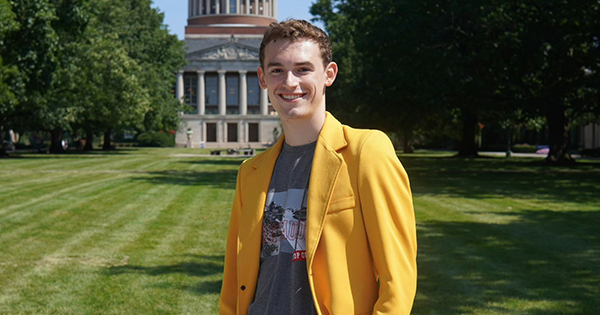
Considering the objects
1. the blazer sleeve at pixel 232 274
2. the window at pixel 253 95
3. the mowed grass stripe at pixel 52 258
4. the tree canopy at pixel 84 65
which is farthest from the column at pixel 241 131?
the blazer sleeve at pixel 232 274

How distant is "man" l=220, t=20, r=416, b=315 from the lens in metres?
2.55

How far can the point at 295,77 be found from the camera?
2762 mm

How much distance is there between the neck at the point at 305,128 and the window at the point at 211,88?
116 meters

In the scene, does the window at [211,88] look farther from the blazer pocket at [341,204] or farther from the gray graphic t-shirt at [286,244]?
the blazer pocket at [341,204]

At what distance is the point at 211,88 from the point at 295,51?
117 metres

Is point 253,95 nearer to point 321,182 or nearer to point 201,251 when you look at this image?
point 201,251

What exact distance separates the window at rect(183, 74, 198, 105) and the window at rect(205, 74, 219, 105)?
6.72 feet

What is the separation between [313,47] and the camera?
2754mm

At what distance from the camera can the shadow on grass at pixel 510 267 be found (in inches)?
271

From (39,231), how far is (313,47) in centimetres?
1008

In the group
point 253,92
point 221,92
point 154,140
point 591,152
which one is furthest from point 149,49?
point 253,92

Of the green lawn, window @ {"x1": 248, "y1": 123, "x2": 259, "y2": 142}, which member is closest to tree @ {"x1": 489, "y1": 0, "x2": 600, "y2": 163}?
the green lawn

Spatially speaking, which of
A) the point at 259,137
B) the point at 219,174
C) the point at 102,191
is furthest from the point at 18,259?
the point at 259,137

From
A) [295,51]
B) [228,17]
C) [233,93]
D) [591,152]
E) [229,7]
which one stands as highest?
[229,7]
